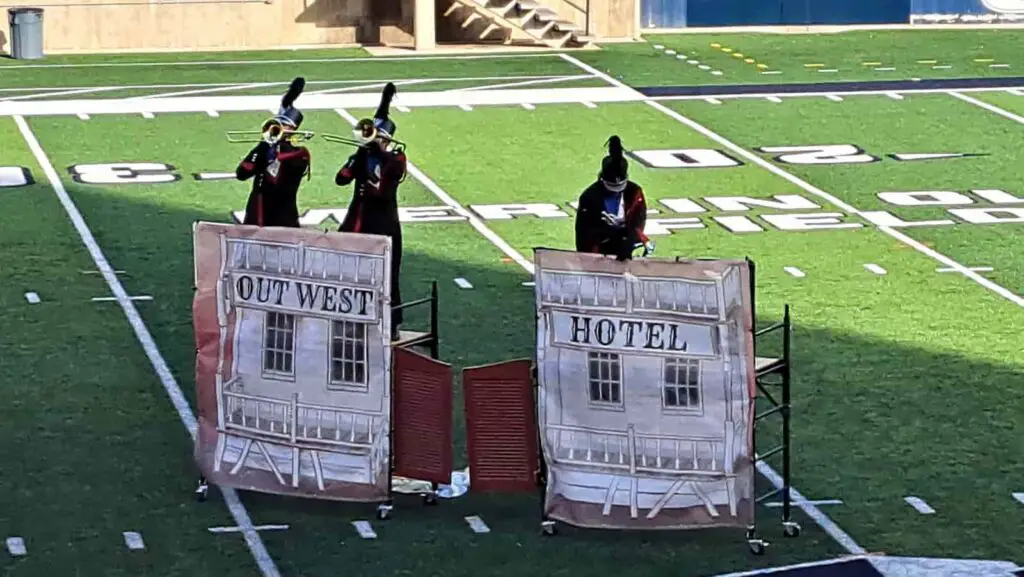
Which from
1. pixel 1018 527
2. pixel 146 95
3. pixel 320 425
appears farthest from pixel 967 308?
pixel 146 95

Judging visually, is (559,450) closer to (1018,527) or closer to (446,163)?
(1018,527)

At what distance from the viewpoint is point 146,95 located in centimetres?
2744

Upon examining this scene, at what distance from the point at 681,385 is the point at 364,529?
6.05 feet

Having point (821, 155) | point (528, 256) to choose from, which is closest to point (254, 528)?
point (528, 256)

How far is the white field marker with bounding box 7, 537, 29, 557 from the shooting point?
1088 cm

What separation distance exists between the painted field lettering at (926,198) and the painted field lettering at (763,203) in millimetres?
786

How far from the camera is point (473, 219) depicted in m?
19.9

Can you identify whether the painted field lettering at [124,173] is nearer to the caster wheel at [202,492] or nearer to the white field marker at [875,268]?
the white field marker at [875,268]

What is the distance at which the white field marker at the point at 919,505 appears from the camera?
11.5 m

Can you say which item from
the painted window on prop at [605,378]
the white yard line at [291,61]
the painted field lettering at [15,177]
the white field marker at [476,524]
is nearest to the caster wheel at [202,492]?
the white field marker at [476,524]

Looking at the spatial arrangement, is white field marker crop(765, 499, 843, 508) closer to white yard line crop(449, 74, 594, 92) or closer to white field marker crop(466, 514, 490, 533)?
white field marker crop(466, 514, 490, 533)

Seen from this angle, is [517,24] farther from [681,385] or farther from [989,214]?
[681,385]

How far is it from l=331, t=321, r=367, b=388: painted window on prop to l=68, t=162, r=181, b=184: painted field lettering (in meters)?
10.6

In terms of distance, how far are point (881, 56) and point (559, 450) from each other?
2116cm
